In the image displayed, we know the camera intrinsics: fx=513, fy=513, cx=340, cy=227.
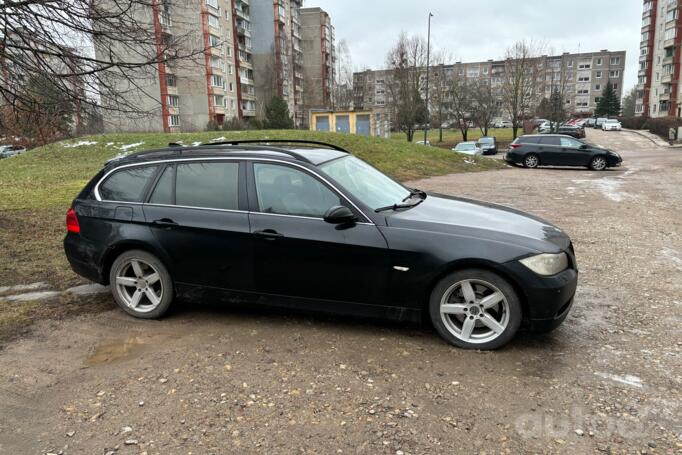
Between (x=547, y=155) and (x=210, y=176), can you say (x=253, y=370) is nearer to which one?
(x=210, y=176)

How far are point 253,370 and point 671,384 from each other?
286 centimetres

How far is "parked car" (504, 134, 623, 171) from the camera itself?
21297mm

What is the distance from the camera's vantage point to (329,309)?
14.0ft

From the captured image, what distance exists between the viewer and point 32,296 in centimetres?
554

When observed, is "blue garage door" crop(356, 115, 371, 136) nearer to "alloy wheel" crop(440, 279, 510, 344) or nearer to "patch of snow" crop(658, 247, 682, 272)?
"patch of snow" crop(658, 247, 682, 272)

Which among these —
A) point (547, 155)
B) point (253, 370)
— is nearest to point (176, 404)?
point (253, 370)

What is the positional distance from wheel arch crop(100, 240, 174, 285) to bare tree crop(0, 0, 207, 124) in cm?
413

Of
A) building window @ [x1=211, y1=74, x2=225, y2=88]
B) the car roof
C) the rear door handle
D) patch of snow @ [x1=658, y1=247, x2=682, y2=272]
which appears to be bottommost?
patch of snow @ [x1=658, y1=247, x2=682, y2=272]

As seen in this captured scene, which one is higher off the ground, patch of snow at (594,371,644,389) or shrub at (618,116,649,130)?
shrub at (618,116,649,130)

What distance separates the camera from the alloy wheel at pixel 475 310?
3889mm

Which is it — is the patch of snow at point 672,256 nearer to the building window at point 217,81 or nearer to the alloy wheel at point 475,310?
the alloy wheel at point 475,310

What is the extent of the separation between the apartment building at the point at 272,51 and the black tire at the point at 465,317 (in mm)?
67113

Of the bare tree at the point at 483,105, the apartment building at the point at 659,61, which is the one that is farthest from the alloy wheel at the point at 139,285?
the apartment building at the point at 659,61

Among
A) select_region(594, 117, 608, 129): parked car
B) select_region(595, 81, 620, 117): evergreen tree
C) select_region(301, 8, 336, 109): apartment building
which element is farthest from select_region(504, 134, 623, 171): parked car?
select_region(595, 81, 620, 117): evergreen tree
